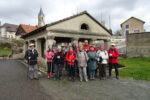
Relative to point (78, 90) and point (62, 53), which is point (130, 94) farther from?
point (62, 53)

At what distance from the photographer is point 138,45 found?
17969 mm

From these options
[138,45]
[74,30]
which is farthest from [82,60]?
[138,45]

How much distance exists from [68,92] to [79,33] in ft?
28.9

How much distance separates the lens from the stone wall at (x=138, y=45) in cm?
1719

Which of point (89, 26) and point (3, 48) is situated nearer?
point (89, 26)

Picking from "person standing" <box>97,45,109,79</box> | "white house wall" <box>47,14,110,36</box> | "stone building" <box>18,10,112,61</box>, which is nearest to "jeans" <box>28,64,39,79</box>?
"person standing" <box>97,45,109,79</box>

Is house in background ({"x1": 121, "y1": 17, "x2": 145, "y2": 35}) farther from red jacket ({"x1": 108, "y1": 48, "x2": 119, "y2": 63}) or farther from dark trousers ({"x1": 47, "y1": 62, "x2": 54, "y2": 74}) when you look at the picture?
dark trousers ({"x1": 47, "y1": 62, "x2": 54, "y2": 74})

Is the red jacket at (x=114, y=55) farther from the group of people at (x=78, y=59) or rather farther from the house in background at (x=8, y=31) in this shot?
the house in background at (x=8, y=31)

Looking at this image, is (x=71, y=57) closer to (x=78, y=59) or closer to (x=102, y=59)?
(x=78, y=59)

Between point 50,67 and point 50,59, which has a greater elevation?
point 50,59

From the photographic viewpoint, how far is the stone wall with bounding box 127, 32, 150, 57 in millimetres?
17188

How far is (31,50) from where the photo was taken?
6.80 m

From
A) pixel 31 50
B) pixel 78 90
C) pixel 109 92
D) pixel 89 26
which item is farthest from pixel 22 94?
pixel 89 26

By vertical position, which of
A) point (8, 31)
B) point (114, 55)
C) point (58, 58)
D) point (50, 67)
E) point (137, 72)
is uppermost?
point (8, 31)
